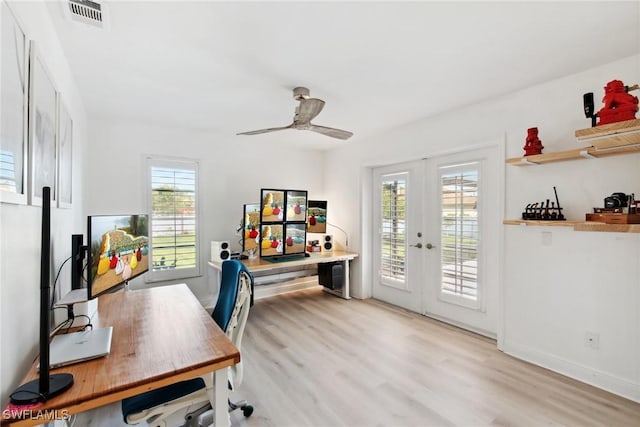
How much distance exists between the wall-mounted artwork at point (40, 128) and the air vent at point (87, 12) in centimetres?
37

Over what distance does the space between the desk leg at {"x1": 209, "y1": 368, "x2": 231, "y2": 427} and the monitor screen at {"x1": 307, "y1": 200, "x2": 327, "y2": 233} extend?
11.7 feet

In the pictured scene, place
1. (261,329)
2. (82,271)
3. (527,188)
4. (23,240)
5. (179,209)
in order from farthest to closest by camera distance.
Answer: (179,209) → (261,329) → (527,188) → (82,271) → (23,240)

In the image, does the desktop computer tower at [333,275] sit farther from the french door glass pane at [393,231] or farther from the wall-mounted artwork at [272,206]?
the wall-mounted artwork at [272,206]

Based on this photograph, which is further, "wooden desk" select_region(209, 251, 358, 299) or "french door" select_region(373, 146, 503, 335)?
"wooden desk" select_region(209, 251, 358, 299)

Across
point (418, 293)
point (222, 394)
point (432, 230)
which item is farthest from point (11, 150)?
point (418, 293)

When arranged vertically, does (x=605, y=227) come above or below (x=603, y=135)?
below

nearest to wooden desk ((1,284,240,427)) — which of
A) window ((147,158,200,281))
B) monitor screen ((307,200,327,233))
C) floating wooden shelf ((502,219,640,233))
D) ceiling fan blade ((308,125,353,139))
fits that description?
ceiling fan blade ((308,125,353,139))

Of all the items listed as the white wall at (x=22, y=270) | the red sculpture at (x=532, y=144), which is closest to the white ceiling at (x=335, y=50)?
the white wall at (x=22, y=270)

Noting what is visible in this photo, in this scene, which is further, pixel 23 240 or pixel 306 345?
pixel 306 345

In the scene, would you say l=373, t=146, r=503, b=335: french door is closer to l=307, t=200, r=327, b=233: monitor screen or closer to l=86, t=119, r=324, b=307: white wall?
l=307, t=200, r=327, b=233: monitor screen

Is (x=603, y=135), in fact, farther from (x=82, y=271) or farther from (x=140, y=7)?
(x=82, y=271)

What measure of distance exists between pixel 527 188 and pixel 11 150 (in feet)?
11.1

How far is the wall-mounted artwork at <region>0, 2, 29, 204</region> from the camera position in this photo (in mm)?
961

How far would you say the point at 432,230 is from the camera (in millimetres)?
3648
